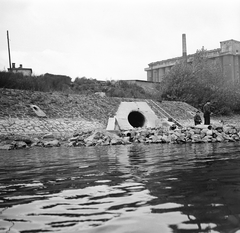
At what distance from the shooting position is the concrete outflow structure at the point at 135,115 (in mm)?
22672

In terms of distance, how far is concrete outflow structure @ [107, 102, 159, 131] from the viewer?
22672mm

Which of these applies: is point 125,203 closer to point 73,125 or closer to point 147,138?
point 147,138

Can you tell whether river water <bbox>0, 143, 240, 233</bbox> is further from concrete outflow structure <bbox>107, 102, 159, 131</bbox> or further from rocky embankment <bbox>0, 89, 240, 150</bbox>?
concrete outflow structure <bbox>107, 102, 159, 131</bbox>

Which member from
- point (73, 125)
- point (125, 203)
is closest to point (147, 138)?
point (73, 125)

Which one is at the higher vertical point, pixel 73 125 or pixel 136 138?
pixel 73 125

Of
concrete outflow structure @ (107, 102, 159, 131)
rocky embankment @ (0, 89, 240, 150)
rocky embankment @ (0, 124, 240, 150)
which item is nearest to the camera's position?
rocky embankment @ (0, 124, 240, 150)

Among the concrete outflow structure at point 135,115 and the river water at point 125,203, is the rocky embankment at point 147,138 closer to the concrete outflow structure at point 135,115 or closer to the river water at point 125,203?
the concrete outflow structure at point 135,115

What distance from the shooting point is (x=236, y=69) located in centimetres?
5169

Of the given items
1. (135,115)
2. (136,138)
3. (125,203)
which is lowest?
(136,138)

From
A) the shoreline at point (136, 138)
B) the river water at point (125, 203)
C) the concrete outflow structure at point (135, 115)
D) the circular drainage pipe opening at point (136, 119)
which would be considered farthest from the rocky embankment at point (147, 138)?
the circular drainage pipe opening at point (136, 119)

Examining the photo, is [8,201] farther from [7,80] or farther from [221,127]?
[7,80]

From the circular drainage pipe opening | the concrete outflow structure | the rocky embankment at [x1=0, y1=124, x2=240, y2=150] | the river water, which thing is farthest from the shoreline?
the circular drainage pipe opening

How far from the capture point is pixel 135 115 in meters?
28.6

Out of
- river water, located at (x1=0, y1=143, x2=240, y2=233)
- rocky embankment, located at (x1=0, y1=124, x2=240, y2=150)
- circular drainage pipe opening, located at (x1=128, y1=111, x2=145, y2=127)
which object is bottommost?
rocky embankment, located at (x1=0, y1=124, x2=240, y2=150)
